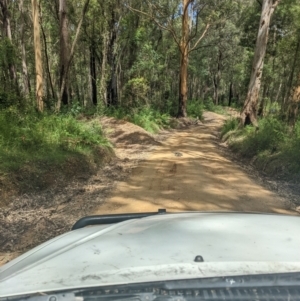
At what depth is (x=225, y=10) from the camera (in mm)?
27297

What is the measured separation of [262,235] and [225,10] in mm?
28559

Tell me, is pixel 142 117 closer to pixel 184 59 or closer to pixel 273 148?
pixel 184 59

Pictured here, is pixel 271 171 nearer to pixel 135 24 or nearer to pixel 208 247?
pixel 208 247

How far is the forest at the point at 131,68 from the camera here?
9.59 meters

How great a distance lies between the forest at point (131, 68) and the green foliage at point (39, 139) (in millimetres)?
29

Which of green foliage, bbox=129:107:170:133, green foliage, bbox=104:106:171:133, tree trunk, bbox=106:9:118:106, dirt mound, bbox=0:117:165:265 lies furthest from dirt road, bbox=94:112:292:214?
→ tree trunk, bbox=106:9:118:106

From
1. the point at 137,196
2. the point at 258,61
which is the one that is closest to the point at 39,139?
the point at 137,196

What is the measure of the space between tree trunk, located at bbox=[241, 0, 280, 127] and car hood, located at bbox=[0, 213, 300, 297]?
41.9 feet

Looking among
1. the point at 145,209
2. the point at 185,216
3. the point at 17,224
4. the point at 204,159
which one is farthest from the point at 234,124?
the point at 185,216

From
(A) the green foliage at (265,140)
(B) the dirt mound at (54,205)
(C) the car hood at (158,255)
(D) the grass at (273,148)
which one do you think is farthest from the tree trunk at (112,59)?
(C) the car hood at (158,255)

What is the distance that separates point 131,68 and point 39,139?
54.6ft

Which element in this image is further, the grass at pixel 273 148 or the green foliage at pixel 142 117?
the green foliage at pixel 142 117

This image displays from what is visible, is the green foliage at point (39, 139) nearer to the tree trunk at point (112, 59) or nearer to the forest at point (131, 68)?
the forest at point (131, 68)

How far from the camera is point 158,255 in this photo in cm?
161
